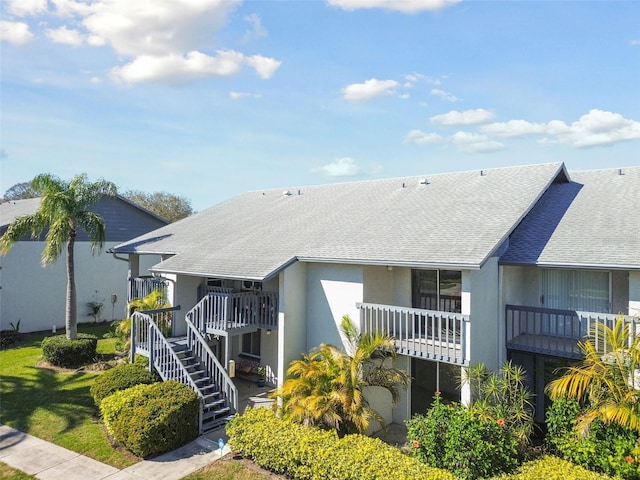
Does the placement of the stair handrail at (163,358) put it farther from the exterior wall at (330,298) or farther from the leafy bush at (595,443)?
the leafy bush at (595,443)

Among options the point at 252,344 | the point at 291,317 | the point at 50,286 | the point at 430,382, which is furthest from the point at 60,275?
the point at 430,382

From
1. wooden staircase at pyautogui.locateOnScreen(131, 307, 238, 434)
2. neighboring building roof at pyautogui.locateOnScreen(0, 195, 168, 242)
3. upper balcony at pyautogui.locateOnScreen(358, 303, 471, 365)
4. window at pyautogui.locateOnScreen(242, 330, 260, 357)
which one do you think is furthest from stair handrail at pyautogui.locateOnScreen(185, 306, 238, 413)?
neighboring building roof at pyautogui.locateOnScreen(0, 195, 168, 242)

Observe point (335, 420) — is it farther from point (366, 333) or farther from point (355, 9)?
point (355, 9)

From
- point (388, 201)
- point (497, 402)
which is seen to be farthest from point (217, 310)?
point (497, 402)

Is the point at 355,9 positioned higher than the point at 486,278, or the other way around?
the point at 355,9

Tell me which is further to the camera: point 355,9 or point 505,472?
point 355,9

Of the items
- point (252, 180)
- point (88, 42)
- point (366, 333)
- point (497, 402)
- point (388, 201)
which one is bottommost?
point (497, 402)

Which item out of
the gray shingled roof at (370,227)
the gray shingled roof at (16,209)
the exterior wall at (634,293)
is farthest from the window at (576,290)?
the gray shingled roof at (16,209)
